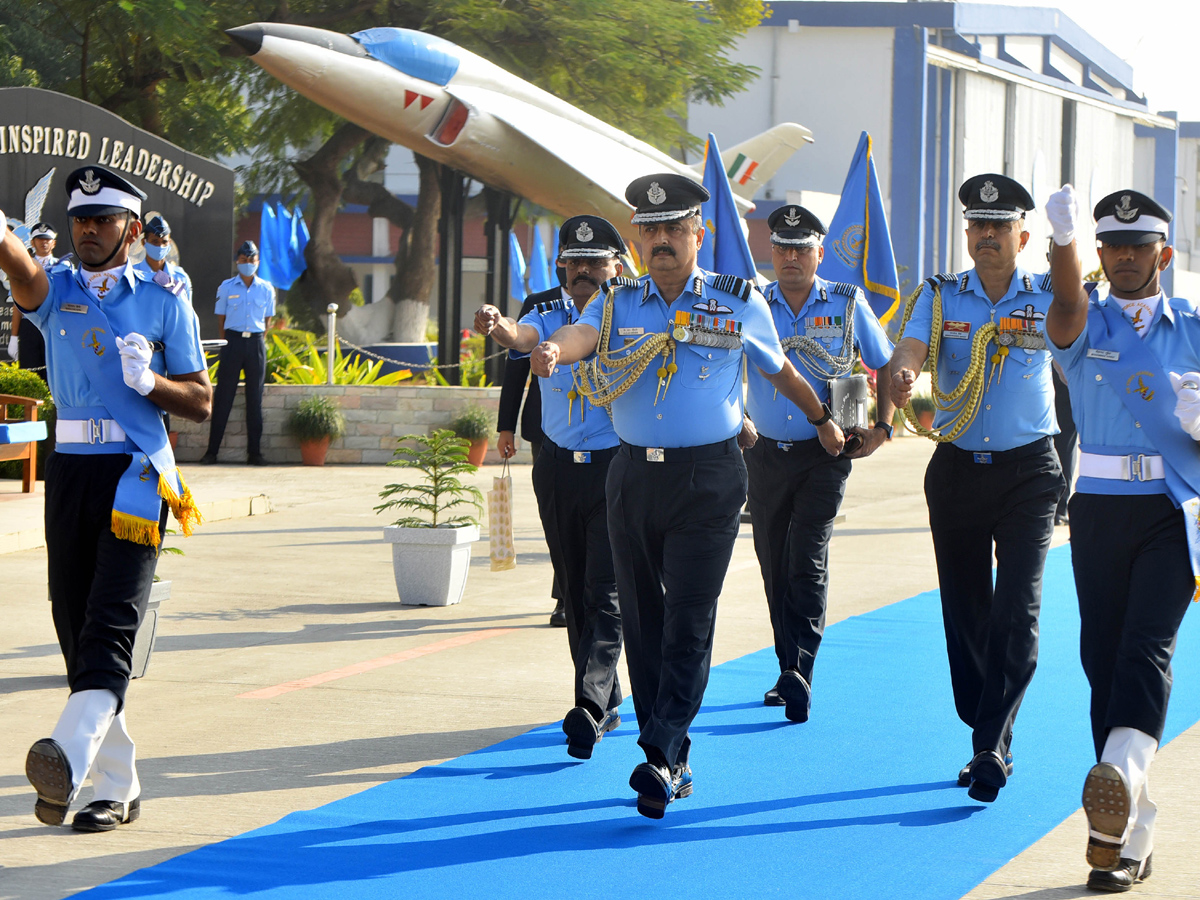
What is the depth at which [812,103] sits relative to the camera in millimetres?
47375

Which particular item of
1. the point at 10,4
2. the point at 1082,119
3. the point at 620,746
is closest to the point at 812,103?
the point at 1082,119

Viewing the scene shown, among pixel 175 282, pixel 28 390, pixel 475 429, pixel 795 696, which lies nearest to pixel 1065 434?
pixel 795 696

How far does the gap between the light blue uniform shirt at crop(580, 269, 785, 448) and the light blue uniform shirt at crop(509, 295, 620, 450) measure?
0.93 metres

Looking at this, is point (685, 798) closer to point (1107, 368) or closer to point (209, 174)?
point (1107, 368)

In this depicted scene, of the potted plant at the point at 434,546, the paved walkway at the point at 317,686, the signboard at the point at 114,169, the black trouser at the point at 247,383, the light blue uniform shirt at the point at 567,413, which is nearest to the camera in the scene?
the paved walkway at the point at 317,686

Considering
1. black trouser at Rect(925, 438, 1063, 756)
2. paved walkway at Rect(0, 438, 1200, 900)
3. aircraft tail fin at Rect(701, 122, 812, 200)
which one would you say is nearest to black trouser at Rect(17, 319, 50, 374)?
paved walkway at Rect(0, 438, 1200, 900)

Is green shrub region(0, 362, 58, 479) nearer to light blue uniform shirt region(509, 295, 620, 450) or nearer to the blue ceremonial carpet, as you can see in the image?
light blue uniform shirt region(509, 295, 620, 450)

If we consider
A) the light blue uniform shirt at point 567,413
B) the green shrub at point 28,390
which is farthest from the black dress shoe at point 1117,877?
the green shrub at point 28,390

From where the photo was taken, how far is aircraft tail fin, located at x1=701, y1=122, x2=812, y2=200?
30156 millimetres

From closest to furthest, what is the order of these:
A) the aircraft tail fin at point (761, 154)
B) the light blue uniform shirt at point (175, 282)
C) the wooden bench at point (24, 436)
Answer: the light blue uniform shirt at point (175, 282) → the wooden bench at point (24, 436) → the aircraft tail fin at point (761, 154)

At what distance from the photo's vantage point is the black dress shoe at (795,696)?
21.6 ft

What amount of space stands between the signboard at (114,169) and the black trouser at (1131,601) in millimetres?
14426

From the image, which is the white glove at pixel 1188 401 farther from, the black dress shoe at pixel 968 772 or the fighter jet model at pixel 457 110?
the fighter jet model at pixel 457 110

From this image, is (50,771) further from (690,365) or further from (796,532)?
(796,532)
